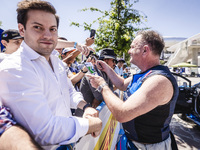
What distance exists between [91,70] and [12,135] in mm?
1473

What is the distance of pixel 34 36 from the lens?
124 centimetres

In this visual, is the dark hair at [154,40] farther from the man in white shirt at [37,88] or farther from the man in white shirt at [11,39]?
the man in white shirt at [11,39]

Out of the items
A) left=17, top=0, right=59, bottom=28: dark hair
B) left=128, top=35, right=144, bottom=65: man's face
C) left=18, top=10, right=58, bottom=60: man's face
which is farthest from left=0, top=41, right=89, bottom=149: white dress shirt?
left=128, top=35, right=144, bottom=65: man's face

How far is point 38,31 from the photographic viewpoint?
1254mm

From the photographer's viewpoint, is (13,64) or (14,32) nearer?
(13,64)

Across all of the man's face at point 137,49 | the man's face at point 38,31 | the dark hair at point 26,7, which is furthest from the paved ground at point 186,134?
the dark hair at point 26,7

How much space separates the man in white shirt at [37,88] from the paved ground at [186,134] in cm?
374

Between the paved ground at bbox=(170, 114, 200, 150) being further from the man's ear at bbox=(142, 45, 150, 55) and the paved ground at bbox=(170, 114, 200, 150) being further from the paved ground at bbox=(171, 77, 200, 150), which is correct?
the man's ear at bbox=(142, 45, 150, 55)

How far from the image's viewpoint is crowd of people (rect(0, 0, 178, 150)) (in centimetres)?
85

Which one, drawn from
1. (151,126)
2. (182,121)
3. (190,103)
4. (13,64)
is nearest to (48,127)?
(13,64)

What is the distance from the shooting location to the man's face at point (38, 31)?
4.06ft

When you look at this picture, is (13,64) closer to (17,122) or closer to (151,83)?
(17,122)

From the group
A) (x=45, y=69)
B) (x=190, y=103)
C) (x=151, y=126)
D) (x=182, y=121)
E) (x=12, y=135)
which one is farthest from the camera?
A: (x=182, y=121)

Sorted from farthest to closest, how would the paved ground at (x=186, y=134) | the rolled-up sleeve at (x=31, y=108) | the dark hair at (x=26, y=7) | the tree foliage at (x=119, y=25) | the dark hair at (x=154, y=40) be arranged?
the tree foliage at (x=119, y=25), the paved ground at (x=186, y=134), the dark hair at (x=154, y=40), the dark hair at (x=26, y=7), the rolled-up sleeve at (x=31, y=108)
